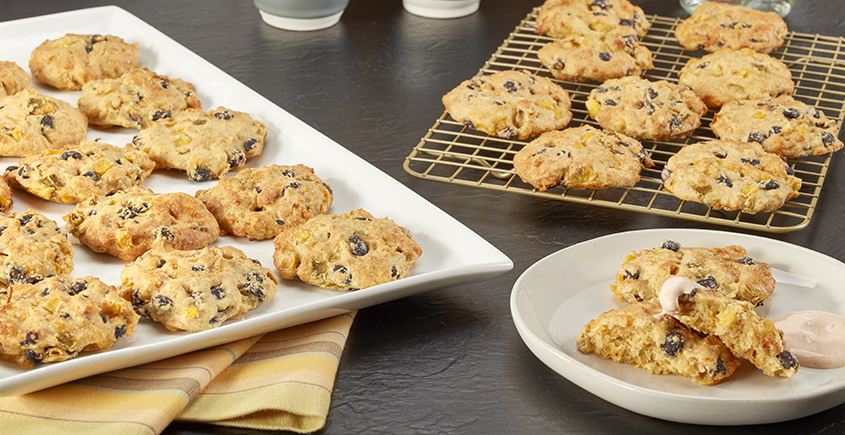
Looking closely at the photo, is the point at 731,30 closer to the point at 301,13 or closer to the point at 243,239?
the point at 301,13

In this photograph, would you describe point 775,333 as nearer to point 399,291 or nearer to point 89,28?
point 399,291

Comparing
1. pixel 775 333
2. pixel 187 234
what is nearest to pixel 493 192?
pixel 187 234

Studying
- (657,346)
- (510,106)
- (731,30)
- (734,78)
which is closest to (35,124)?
(510,106)

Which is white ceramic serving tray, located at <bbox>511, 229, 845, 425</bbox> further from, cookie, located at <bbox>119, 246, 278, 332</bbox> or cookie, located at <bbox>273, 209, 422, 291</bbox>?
cookie, located at <bbox>119, 246, 278, 332</bbox>

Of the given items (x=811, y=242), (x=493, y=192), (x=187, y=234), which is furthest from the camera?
(x=493, y=192)

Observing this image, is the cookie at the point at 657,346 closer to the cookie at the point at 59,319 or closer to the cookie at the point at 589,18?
the cookie at the point at 59,319
